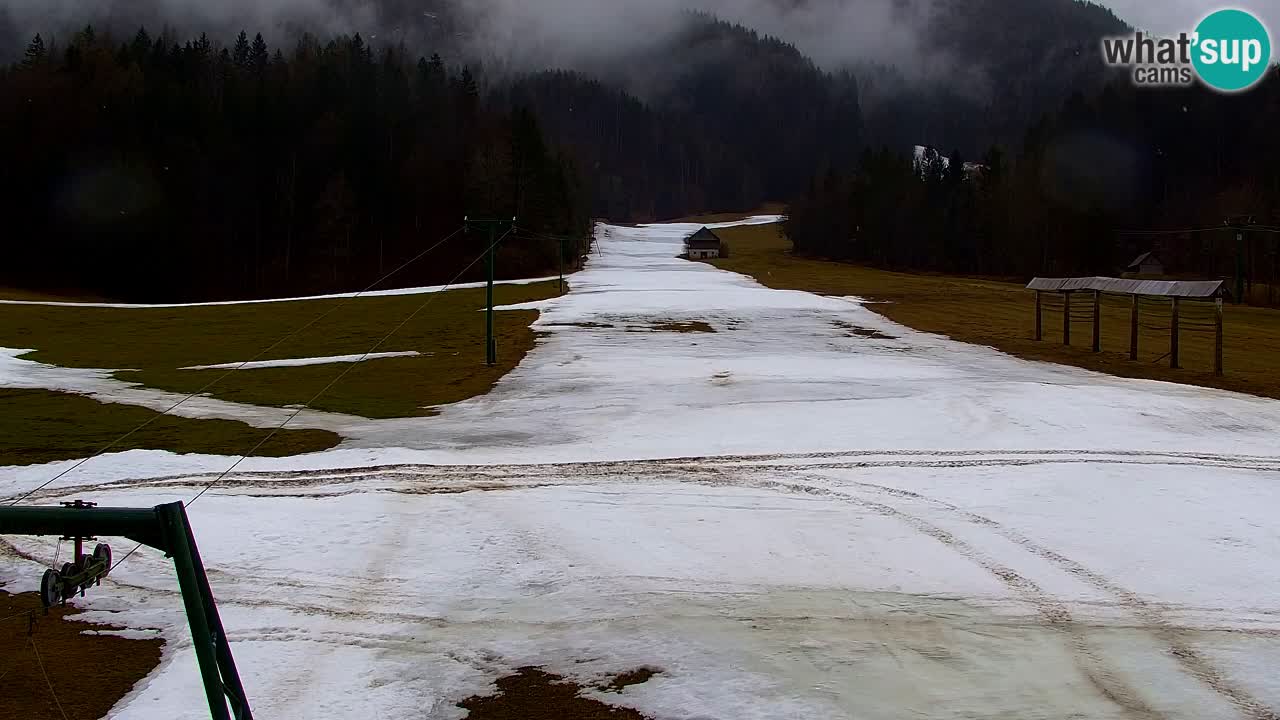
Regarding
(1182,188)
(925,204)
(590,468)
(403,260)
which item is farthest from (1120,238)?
(590,468)

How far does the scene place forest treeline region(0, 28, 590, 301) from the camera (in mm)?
89812

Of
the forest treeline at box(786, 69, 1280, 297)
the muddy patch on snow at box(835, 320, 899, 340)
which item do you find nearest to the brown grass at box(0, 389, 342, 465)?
the muddy patch on snow at box(835, 320, 899, 340)

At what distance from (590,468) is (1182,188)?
110 m

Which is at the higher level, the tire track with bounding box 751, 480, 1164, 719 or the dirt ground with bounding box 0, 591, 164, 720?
the dirt ground with bounding box 0, 591, 164, 720

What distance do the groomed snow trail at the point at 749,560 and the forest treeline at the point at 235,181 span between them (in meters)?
73.1

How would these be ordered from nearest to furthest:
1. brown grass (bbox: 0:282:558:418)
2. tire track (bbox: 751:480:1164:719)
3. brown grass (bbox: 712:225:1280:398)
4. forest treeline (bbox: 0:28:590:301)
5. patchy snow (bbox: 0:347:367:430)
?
tire track (bbox: 751:480:1164:719), patchy snow (bbox: 0:347:367:430), brown grass (bbox: 0:282:558:418), brown grass (bbox: 712:225:1280:398), forest treeline (bbox: 0:28:590:301)

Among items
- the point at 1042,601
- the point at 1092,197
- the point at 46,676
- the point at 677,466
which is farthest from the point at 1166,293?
the point at 1092,197

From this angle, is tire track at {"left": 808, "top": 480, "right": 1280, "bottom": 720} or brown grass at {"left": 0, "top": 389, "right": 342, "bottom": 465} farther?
brown grass at {"left": 0, "top": 389, "right": 342, "bottom": 465}

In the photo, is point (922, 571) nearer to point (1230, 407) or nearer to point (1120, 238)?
point (1230, 407)

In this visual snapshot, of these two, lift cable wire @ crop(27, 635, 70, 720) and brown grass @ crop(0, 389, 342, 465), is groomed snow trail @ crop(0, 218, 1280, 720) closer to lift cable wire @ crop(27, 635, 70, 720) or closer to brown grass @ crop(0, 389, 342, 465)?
lift cable wire @ crop(27, 635, 70, 720)

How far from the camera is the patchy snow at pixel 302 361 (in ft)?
102

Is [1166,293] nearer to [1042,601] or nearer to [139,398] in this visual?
[1042,601]

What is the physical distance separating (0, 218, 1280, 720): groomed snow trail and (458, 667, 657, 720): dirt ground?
0.60 ft

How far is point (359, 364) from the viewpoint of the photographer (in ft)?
104
